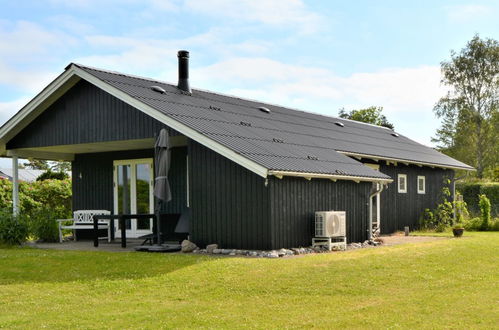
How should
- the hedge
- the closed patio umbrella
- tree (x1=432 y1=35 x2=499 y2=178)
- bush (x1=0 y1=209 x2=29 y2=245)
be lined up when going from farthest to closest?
tree (x1=432 y1=35 x2=499 y2=178) → the hedge → bush (x1=0 y1=209 x2=29 y2=245) → the closed patio umbrella

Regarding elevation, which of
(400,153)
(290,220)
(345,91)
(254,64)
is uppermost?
(345,91)

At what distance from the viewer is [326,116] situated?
22.8 metres

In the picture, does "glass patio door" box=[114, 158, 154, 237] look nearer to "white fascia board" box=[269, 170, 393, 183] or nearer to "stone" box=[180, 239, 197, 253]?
"stone" box=[180, 239, 197, 253]

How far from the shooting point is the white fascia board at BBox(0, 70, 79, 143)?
1459cm

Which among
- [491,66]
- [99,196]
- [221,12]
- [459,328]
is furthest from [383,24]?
[491,66]

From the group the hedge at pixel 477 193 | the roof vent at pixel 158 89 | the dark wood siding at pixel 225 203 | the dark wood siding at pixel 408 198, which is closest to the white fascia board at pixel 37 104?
the roof vent at pixel 158 89

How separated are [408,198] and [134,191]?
356 inches

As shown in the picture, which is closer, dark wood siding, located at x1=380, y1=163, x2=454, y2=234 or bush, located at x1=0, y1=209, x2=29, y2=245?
bush, located at x1=0, y1=209, x2=29, y2=245

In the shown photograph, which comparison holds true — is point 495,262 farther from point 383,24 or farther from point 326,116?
point 326,116

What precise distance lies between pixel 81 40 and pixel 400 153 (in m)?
11.7

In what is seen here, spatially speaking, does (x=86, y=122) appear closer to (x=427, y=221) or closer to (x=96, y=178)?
(x=96, y=178)

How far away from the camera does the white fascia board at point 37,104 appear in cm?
1459

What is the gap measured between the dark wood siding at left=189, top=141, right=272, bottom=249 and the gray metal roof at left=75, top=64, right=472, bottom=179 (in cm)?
53

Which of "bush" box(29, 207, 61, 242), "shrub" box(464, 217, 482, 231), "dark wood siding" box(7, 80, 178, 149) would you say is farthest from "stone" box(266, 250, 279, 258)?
"shrub" box(464, 217, 482, 231)
